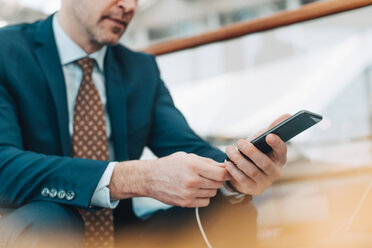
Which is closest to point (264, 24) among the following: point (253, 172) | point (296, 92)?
point (296, 92)

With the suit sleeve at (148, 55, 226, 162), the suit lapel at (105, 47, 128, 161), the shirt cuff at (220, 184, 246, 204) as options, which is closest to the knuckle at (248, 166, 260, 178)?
the shirt cuff at (220, 184, 246, 204)

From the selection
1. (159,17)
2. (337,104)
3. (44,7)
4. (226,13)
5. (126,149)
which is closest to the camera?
(126,149)

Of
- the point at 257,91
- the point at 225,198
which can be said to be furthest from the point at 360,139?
the point at 225,198

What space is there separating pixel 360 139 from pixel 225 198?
101 cm

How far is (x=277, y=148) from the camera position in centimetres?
66

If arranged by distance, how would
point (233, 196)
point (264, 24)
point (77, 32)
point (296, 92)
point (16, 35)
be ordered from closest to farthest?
1. point (233, 196)
2. point (16, 35)
3. point (77, 32)
4. point (264, 24)
5. point (296, 92)

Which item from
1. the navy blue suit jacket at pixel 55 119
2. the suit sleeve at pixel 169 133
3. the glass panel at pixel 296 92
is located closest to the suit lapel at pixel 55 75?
the navy blue suit jacket at pixel 55 119

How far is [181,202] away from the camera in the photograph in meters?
0.67

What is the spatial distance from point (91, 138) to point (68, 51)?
0.22 m

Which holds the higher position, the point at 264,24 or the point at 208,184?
the point at 264,24

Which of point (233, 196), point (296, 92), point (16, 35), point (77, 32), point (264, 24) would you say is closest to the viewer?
point (233, 196)

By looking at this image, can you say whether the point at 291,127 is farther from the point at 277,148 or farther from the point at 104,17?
the point at 104,17

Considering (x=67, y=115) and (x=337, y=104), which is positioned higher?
(x=67, y=115)

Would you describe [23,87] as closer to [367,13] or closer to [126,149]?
[126,149]
